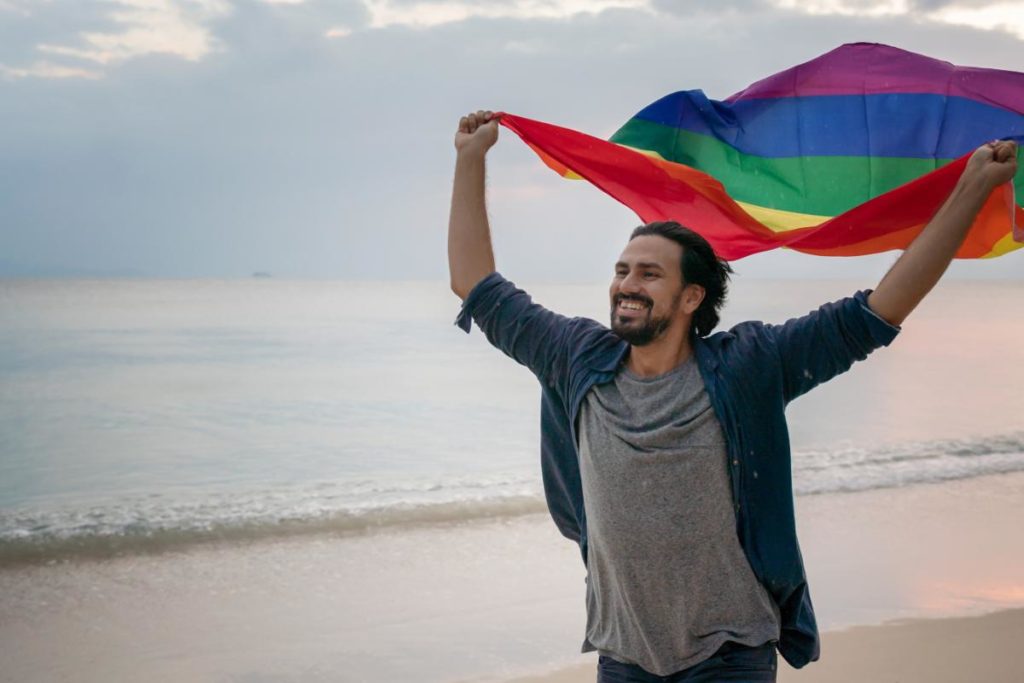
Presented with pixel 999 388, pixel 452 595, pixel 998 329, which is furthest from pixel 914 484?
pixel 998 329

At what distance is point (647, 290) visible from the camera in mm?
2873

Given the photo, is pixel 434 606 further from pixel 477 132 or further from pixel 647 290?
pixel 647 290

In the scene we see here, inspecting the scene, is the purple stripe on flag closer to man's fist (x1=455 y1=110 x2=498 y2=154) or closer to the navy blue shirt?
man's fist (x1=455 y1=110 x2=498 y2=154)

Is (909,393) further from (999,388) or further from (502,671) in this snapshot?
(502,671)

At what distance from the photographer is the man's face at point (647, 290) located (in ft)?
9.26

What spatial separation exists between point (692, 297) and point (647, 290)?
0.15 metres

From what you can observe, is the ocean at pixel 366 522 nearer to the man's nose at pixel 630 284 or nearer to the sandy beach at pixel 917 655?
the sandy beach at pixel 917 655

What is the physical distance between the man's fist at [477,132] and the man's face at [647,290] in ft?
1.96

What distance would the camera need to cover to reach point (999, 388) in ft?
66.5

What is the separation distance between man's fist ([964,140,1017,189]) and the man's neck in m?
0.86

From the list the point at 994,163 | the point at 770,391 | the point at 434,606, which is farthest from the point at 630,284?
the point at 434,606

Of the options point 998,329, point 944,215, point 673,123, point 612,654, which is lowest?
point 998,329

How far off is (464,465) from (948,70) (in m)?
9.14

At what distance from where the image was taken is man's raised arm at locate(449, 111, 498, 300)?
10.2 ft
